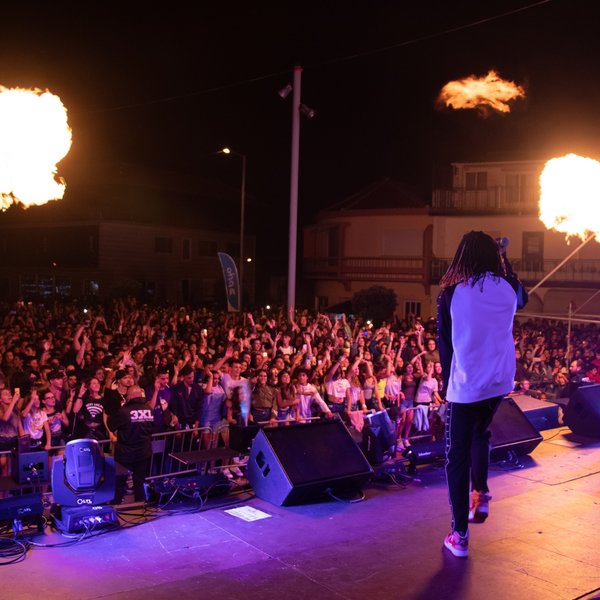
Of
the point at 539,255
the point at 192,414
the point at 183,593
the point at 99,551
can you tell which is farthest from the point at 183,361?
the point at 539,255

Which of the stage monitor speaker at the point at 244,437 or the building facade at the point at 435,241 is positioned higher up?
the building facade at the point at 435,241

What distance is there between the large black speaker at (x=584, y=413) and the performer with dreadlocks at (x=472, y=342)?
5618mm

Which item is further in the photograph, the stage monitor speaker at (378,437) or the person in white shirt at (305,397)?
the person in white shirt at (305,397)

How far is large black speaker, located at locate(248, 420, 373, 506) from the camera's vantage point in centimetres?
662

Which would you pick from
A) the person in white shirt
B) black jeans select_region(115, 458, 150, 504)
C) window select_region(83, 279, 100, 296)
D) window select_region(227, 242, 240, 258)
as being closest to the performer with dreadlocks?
black jeans select_region(115, 458, 150, 504)

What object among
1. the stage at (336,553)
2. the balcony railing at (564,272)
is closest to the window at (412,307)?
the balcony railing at (564,272)

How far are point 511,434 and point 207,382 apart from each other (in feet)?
13.7

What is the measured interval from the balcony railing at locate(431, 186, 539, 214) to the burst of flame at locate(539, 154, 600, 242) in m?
19.1

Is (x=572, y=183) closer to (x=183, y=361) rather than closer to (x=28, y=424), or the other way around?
(x=183, y=361)

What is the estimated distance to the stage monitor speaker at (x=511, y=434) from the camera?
8164 millimetres

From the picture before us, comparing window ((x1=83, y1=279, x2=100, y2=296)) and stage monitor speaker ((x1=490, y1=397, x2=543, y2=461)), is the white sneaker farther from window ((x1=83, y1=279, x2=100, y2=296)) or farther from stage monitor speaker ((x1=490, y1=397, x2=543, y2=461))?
window ((x1=83, y1=279, x2=100, y2=296))

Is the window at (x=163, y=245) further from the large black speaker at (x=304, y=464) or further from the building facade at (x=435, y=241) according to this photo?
the large black speaker at (x=304, y=464)

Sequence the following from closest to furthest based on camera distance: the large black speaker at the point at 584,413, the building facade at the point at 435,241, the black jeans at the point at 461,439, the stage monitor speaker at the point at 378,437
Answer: the black jeans at the point at 461,439
the stage monitor speaker at the point at 378,437
the large black speaker at the point at 584,413
the building facade at the point at 435,241

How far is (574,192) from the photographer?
40.7ft
